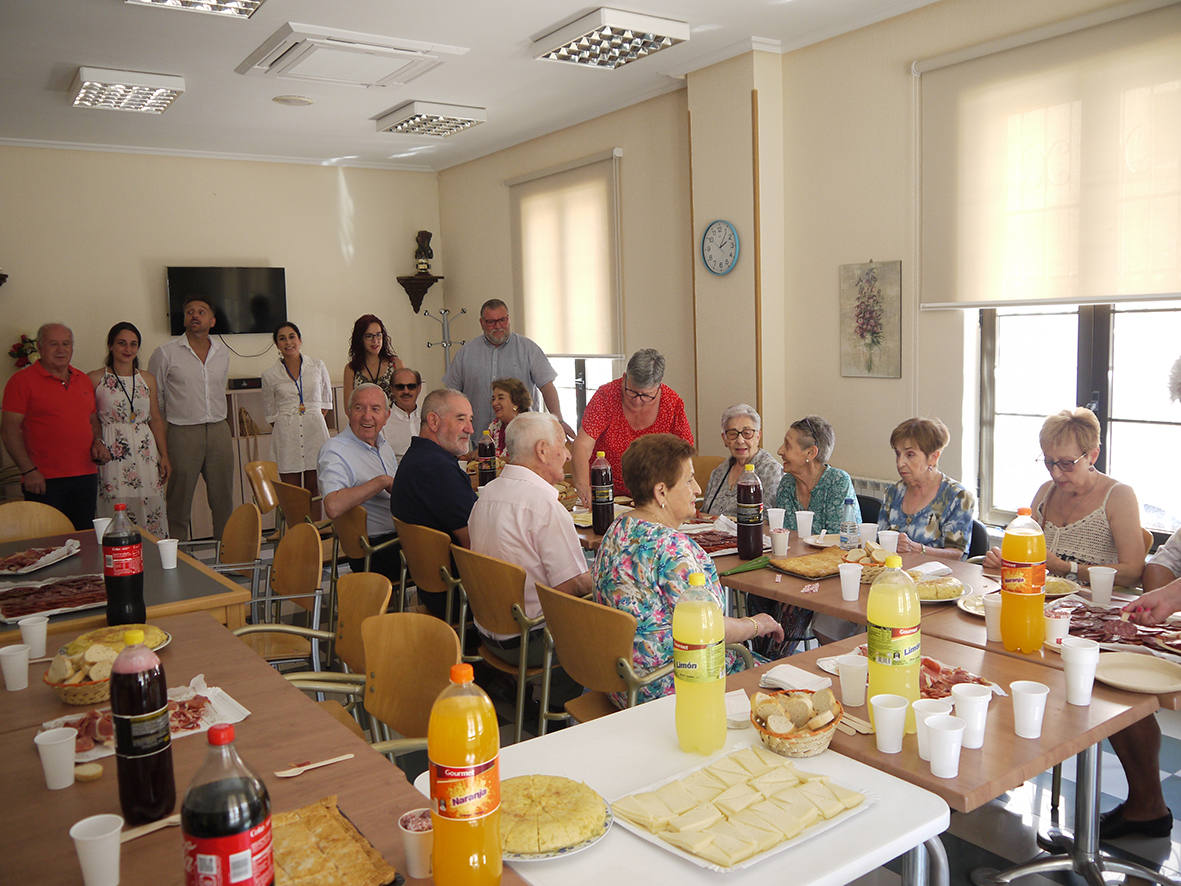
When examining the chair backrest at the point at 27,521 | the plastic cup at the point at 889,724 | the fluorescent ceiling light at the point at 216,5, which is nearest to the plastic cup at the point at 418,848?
the plastic cup at the point at 889,724

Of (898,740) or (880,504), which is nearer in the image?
(898,740)

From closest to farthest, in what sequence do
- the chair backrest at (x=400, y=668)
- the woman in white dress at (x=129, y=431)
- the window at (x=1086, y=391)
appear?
the chair backrest at (x=400, y=668) → the window at (x=1086, y=391) → the woman in white dress at (x=129, y=431)

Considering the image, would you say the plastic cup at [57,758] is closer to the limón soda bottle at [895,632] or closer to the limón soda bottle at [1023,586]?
the limón soda bottle at [895,632]

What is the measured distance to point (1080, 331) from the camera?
428 cm

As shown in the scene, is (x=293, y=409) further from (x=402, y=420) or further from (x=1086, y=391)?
(x=1086, y=391)

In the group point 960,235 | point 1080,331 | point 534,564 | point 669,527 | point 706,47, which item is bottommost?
point 534,564

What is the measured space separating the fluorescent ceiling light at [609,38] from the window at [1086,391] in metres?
2.20

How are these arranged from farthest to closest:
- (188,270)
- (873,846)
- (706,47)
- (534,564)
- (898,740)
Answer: (188,270) < (706,47) < (534,564) < (898,740) < (873,846)

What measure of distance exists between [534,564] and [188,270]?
5.67m

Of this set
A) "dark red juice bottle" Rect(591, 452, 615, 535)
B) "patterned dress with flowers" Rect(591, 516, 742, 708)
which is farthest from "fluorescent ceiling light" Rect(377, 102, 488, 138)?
"patterned dress with flowers" Rect(591, 516, 742, 708)

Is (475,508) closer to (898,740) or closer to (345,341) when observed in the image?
(898,740)

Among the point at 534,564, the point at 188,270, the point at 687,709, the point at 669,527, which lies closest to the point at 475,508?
the point at 534,564

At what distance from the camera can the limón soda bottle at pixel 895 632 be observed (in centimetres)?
169

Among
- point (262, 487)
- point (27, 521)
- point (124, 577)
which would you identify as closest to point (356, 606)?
point (124, 577)
